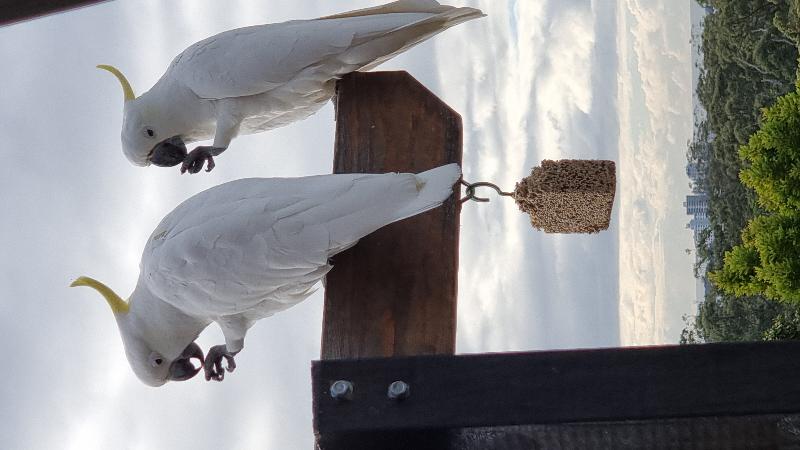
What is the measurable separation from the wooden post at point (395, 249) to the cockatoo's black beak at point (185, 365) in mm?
577

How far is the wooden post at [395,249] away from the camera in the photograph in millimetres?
1400

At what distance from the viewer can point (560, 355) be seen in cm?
70

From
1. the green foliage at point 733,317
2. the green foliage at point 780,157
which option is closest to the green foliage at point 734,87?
the green foliage at point 733,317

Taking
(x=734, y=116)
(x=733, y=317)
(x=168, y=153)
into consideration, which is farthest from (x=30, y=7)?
(x=733, y=317)

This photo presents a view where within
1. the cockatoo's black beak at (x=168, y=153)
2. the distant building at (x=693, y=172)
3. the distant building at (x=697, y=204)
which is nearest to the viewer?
the cockatoo's black beak at (x=168, y=153)

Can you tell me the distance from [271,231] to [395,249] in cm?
28

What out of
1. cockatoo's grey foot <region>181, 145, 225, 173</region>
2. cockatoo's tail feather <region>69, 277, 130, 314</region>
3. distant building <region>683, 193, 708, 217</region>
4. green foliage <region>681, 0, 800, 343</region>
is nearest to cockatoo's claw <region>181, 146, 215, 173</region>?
cockatoo's grey foot <region>181, 145, 225, 173</region>

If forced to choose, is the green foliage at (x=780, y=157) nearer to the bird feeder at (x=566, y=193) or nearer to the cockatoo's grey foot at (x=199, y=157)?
the bird feeder at (x=566, y=193)

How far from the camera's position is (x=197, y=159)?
185 centimetres

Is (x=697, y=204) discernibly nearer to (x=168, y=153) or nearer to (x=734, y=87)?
(x=734, y=87)

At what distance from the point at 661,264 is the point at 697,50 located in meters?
7.06

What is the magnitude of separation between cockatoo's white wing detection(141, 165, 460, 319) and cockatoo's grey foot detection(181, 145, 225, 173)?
0.89 ft

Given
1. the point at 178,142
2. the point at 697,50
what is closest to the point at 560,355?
the point at 178,142

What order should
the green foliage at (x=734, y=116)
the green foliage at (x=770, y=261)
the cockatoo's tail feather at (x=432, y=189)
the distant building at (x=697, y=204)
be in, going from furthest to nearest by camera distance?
1. the distant building at (x=697, y=204)
2. the green foliage at (x=734, y=116)
3. the green foliage at (x=770, y=261)
4. the cockatoo's tail feather at (x=432, y=189)
